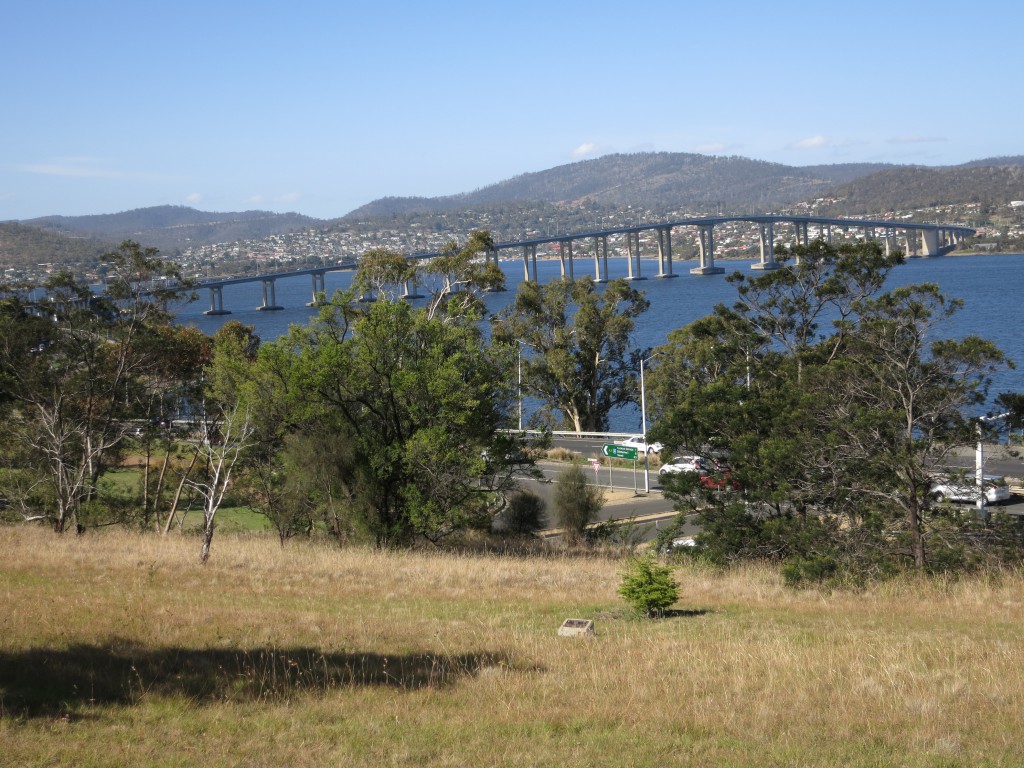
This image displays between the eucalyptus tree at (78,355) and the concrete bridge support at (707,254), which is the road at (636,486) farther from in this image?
the concrete bridge support at (707,254)

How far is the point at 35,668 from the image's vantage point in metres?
7.19

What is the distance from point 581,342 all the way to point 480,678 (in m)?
43.7

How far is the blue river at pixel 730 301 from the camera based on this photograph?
64.8 meters

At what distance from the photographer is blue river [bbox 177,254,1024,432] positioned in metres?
64.8

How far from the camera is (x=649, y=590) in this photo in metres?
10.8

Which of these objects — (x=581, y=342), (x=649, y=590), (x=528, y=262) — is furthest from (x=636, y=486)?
(x=528, y=262)

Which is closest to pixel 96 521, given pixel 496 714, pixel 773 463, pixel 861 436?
pixel 773 463

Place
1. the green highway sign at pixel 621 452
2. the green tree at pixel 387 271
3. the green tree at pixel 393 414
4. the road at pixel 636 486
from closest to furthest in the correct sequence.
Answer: the green tree at pixel 393 414, the road at pixel 636 486, the green highway sign at pixel 621 452, the green tree at pixel 387 271

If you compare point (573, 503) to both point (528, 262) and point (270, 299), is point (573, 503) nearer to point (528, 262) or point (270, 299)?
point (528, 262)

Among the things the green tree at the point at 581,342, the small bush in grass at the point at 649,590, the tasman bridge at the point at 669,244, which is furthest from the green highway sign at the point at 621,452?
the tasman bridge at the point at 669,244

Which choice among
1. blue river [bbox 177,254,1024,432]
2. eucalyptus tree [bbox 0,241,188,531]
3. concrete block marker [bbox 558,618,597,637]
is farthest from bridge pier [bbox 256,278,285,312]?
concrete block marker [bbox 558,618,597,637]

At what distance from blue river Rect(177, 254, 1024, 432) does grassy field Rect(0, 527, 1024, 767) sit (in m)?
38.7

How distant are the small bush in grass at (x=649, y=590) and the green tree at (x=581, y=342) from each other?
38.2m

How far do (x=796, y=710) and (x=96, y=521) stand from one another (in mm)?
22666
